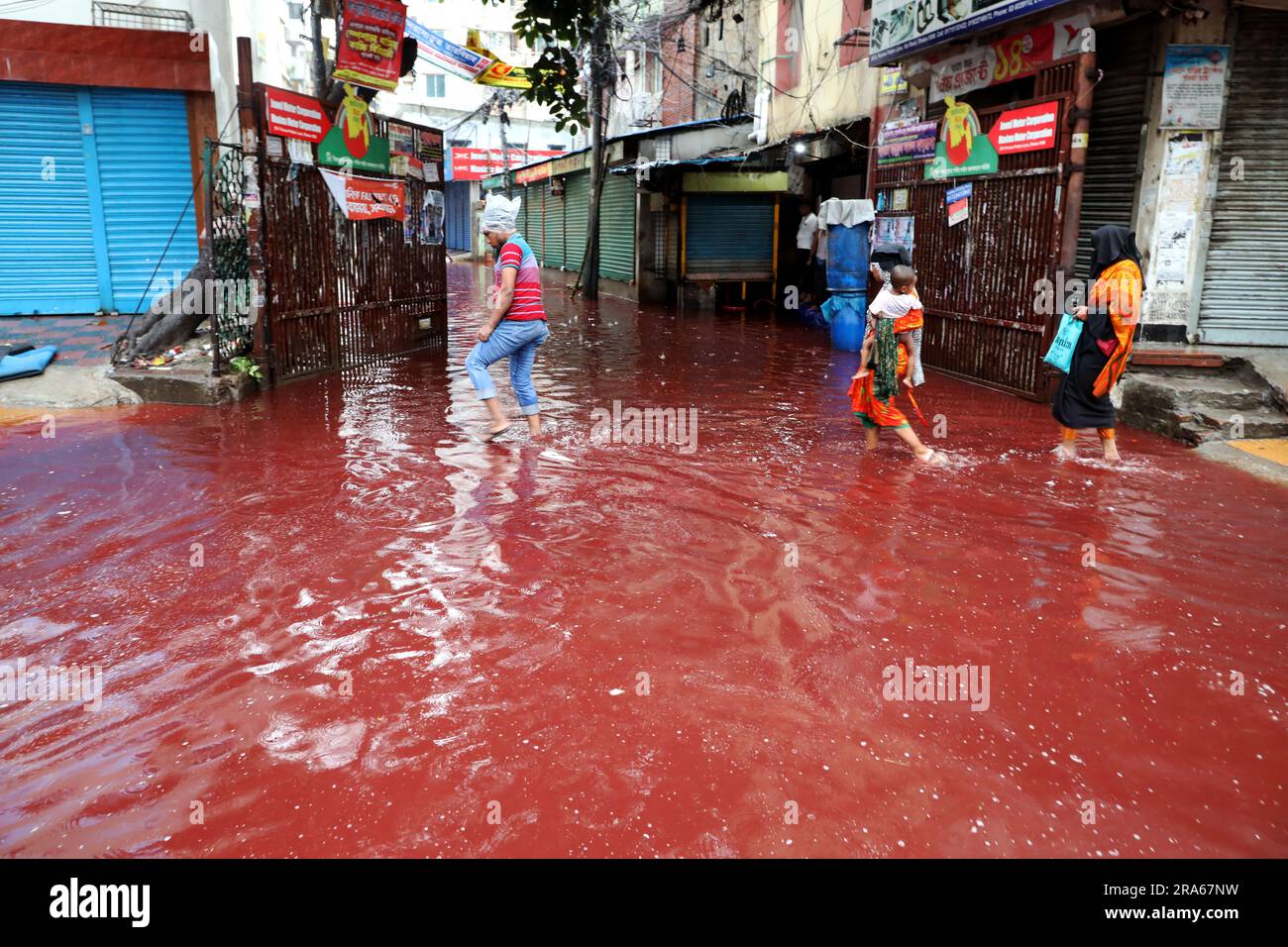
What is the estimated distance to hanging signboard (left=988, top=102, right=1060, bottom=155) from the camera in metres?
9.18

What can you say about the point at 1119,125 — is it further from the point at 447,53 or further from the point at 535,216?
the point at 535,216

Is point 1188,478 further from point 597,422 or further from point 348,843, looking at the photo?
point 348,843

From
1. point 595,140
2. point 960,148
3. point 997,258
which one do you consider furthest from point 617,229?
point 997,258

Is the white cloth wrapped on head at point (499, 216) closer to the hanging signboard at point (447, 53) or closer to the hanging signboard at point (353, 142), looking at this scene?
the hanging signboard at point (353, 142)

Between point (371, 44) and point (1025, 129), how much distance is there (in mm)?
6854

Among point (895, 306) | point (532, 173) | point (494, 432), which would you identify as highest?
point (532, 173)

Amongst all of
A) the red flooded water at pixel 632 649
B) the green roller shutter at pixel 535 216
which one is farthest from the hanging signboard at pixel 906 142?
the green roller shutter at pixel 535 216

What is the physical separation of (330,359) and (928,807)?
9525 millimetres

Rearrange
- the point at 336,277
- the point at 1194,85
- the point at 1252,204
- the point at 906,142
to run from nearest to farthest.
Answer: the point at 1194,85 < the point at 1252,204 < the point at 336,277 < the point at 906,142

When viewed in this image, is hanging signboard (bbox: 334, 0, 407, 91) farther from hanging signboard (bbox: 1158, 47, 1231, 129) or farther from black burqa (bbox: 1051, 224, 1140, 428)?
hanging signboard (bbox: 1158, 47, 1231, 129)

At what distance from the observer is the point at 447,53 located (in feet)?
52.7

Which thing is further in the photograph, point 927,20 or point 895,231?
point 895,231

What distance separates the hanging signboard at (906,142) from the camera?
38.0 feet

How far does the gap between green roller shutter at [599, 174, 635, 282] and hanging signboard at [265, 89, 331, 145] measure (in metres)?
14.3
